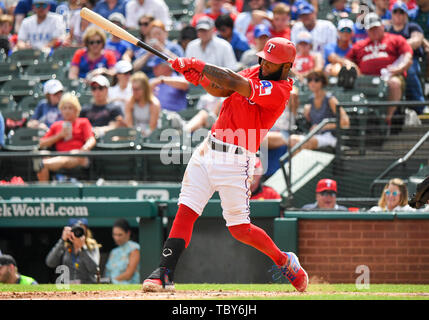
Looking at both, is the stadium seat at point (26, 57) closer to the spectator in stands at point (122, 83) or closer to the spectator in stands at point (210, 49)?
the spectator in stands at point (122, 83)

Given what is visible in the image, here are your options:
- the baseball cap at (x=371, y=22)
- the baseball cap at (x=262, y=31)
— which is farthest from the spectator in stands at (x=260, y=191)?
the baseball cap at (x=371, y=22)

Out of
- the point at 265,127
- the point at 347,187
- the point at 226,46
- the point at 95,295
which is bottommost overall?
the point at 95,295

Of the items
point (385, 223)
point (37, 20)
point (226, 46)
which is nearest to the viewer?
point (385, 223)

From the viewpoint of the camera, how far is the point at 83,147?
1009cm

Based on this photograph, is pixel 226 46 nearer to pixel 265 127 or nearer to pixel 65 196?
pixel 65 196

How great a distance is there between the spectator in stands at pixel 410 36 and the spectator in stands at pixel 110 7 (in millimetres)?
5238

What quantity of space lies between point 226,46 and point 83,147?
2726mm

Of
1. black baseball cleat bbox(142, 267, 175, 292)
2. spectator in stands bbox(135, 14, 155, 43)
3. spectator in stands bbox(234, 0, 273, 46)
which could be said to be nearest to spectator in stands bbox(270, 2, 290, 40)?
spectator in stands bbox(234, 0, 273, 46)

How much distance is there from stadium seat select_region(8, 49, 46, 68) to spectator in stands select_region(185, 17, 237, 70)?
3242 mm

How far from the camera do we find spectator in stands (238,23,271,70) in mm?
11141

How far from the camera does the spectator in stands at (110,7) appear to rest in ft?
46.4

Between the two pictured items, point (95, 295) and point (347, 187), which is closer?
point (95, 295)

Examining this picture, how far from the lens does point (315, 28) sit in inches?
463
